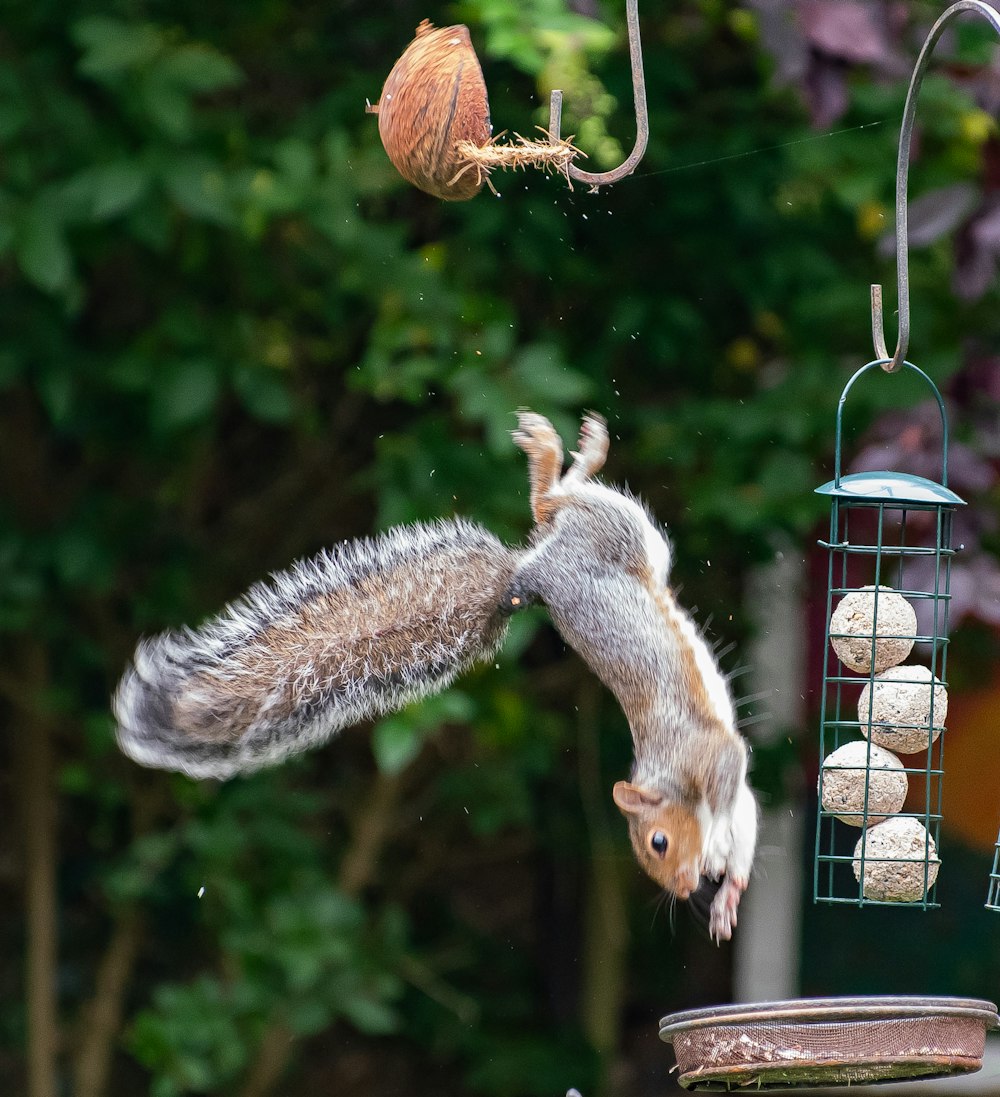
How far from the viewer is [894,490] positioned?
1.31 meters

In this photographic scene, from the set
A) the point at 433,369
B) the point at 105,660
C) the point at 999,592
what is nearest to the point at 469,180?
the point at 433,369

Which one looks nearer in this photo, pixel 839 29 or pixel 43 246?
pixel 839 29

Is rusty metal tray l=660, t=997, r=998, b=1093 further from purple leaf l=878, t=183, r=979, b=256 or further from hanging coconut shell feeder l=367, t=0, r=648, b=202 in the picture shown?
purple leaf l=878, t=183, r=979, b=256

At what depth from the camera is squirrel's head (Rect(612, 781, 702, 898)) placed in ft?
5.06

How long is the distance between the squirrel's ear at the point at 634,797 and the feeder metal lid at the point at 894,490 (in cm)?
36

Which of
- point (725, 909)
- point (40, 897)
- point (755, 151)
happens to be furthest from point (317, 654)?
point (40, 897)

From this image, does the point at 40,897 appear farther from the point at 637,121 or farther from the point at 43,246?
the point at 637,121

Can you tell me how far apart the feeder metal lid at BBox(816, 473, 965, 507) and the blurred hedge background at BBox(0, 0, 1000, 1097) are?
521 mm

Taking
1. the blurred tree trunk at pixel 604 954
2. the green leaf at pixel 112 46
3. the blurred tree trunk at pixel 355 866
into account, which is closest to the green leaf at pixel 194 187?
the green leaf at pixel 112 46

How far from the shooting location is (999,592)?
184 cm

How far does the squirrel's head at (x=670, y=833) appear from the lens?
1.54m

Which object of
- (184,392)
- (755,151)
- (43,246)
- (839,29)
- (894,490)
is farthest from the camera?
(755,151)

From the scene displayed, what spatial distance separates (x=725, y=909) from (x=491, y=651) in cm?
32

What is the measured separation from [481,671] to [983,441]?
769 mm
